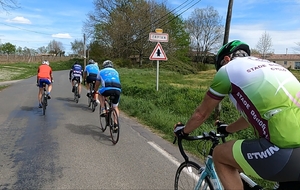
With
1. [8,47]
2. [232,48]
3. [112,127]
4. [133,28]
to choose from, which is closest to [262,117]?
[232,48]

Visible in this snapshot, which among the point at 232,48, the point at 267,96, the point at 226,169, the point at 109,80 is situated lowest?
the point at 226,169

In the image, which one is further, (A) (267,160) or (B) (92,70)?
(B) (92,70)

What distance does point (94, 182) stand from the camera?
438cm

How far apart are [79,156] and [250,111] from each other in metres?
4.15

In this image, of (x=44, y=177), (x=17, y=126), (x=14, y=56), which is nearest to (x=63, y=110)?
(x=17, y=126)

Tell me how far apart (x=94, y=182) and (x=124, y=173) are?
21.9 inches

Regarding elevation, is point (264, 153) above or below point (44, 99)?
above

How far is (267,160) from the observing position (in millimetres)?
2080

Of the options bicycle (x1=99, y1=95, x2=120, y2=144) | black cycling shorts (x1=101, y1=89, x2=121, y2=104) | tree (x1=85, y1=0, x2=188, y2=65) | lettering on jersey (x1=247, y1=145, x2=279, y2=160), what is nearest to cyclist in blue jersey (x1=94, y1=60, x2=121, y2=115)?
black cycling shorts (x1=101, y1=89, x2=121, y2=104)

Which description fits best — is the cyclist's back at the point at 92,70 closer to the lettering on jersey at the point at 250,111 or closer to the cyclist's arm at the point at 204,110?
the cyclist's arm at the point at 204,110

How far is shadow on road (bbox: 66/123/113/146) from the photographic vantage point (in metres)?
6.92

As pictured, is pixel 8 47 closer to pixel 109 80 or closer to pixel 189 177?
pixel 109 80

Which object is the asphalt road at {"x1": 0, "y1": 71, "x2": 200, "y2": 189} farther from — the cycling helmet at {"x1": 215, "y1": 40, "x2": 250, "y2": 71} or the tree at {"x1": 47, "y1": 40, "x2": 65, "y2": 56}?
the tree at {"x1": 47, "y1": 40, "x2": 65, "y2": 56}

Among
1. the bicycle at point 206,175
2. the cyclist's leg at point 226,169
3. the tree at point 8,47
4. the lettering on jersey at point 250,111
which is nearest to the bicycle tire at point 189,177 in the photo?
the bicycle at point 206,175
